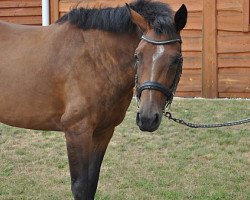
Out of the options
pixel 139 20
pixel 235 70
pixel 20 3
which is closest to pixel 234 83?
pixel 235 70

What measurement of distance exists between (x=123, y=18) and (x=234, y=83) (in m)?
4.86

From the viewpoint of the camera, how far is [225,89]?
820 centimetres

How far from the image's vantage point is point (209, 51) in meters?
8.27

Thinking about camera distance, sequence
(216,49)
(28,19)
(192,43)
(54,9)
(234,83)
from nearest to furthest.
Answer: (234,83) → (216,49) → (192,43) → (54,9) → (28,19)

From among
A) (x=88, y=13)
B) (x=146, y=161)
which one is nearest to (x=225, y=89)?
(x=146, y=161)

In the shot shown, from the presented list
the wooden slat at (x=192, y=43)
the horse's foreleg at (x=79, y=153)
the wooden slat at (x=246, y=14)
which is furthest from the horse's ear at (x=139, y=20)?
the wooden slat at (x=192, y=43)

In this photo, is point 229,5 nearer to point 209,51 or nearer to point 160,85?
point 209,51

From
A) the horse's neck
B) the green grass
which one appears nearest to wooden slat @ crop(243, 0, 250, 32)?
the green grass

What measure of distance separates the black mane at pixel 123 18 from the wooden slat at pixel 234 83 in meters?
4.73

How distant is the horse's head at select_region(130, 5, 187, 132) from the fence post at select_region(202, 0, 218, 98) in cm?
513

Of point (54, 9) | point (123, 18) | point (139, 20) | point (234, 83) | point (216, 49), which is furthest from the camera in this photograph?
point (54, 9)

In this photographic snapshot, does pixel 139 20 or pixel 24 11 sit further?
pixel 24 11

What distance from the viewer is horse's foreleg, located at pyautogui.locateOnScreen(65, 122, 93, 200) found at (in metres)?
3.69

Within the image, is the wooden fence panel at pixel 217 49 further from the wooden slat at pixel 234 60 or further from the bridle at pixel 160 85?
the bridle at pixel 160 85
